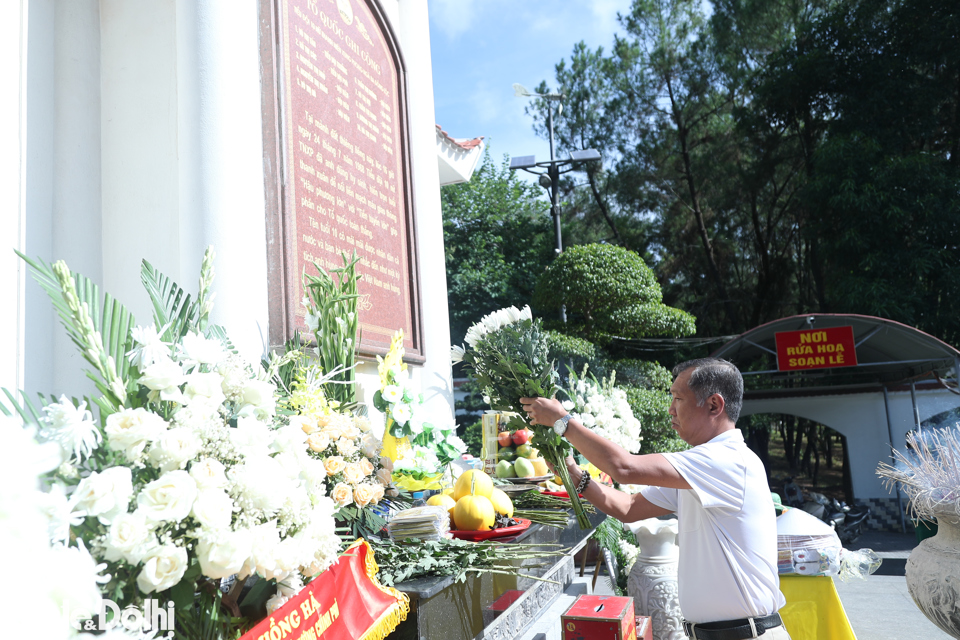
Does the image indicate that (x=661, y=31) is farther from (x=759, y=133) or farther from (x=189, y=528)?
(x=189, y=528)

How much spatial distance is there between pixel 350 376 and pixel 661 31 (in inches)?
887

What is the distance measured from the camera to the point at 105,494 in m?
1.09

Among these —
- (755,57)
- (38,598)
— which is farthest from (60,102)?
(755,57)

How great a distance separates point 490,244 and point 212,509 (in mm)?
20192

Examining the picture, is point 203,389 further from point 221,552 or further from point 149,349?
point 221,552

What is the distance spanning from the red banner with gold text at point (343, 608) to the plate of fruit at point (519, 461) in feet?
6.73

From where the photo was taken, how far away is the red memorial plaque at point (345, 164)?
9.40 ft

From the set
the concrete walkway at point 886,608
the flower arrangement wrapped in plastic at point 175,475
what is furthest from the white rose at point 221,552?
the concrete walkway at point 886,608

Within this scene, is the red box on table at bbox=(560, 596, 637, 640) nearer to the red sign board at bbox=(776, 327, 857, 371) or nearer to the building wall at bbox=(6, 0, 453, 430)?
the building wall at bbox=(6, 0, 453, 430)

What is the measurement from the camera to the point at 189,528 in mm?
1243

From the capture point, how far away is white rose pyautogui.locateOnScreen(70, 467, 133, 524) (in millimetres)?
1068

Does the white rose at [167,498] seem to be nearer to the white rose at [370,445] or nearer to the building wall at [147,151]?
the white rose at [370,445]

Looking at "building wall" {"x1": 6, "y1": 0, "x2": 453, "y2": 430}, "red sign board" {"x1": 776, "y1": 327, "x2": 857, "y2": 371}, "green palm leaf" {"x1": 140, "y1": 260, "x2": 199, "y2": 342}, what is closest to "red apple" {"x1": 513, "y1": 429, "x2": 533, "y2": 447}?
"building wall" {"x1": 6, "y1": 0, "x2": 453, "y2": 430}

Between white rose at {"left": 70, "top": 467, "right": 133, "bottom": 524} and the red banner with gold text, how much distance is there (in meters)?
0.35
